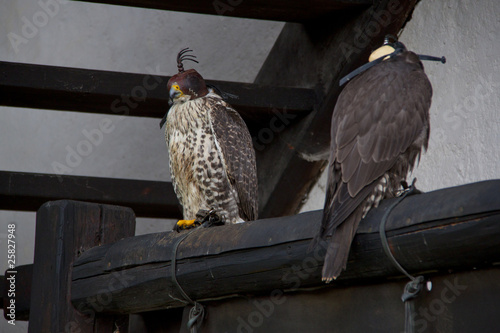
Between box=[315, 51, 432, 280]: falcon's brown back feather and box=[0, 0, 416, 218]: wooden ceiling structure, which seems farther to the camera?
box=[0, 0, 416, 218]: wooden ceiling structure

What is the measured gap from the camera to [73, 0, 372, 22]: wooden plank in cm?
294

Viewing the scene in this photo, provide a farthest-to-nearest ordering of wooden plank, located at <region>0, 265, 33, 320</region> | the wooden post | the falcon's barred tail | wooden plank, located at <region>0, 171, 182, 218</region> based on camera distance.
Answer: wooden plank, located at <region>0, 171, 182, 218</region> → wooden plank, located at <region>0, 265, 33, 320</region> → the wooden post → the falcon's barred tail

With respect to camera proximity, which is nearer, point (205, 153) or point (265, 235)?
point (265, 235)

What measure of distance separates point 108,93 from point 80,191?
0.54 meters

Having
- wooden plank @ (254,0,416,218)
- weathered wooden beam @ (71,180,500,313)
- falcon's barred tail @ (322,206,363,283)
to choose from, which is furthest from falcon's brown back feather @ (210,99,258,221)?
falcon's barred tail @ (322,206,363,283)

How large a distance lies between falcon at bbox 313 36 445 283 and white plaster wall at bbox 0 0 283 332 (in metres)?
1.92

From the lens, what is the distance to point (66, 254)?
95.3 inches

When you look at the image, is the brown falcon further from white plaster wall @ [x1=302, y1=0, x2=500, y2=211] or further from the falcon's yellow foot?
white plaster wall @ [x1=302, y1=0, x2=500, y2=211]

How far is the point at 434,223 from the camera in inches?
63.2

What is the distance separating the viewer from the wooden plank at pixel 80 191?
10.6 feet

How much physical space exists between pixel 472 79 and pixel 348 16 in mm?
540

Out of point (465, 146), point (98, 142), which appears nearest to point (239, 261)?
point (465, 146)

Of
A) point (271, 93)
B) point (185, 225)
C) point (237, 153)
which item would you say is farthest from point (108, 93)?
point (185, 225)

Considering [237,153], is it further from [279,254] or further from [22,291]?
[279,254]
